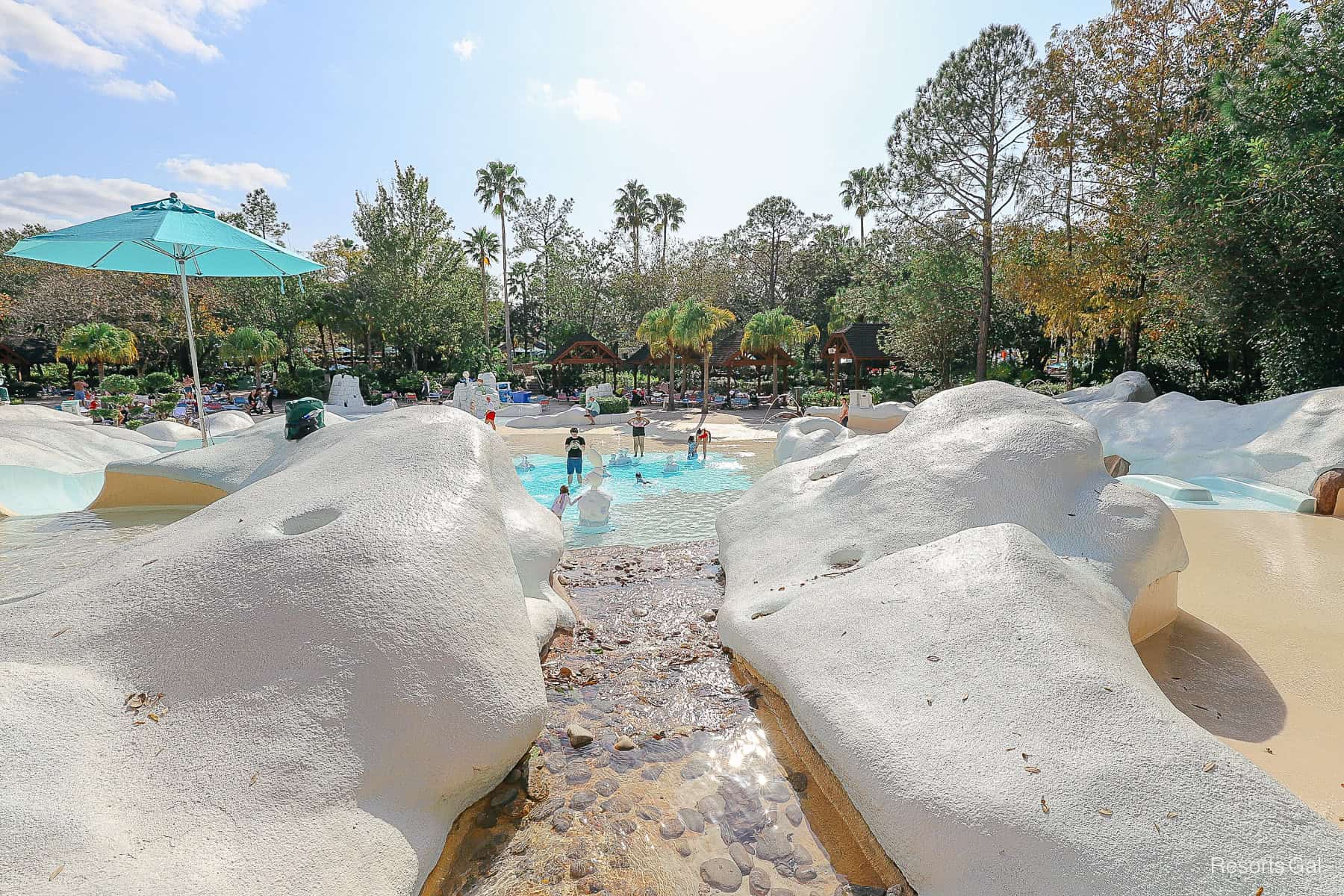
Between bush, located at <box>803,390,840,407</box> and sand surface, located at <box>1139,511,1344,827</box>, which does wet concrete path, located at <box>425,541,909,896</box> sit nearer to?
sand surface, located at <box>1139,511,1344,827</box>

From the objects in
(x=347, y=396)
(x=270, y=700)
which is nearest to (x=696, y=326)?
(x=347, y=396)

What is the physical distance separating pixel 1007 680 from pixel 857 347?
28.7 m

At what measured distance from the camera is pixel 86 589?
12.7 ft

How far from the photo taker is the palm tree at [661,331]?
27547 mm

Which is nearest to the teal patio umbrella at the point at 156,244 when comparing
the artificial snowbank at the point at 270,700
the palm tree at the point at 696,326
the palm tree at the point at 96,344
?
the artificial snowbank at the point at 270,700

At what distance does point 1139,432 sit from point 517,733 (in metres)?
15.7

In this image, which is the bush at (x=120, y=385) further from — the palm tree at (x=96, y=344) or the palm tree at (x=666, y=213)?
the palm tree at (x=666, y=213)

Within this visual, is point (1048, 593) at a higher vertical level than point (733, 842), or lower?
higher

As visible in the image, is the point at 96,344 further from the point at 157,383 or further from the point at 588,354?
the point at 588,354

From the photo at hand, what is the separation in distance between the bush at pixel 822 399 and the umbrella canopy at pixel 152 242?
70.7ft

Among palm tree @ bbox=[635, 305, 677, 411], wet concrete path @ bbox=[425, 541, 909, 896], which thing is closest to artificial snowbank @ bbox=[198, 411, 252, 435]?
wet concrete path @ bbox=[425, 541, 909, 896]

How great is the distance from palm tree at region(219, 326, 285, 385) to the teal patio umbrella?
92.0 ft

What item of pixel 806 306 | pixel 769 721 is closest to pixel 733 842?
pixel 769 721

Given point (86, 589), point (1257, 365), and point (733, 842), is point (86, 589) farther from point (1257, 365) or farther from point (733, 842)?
point (1257, 365)
